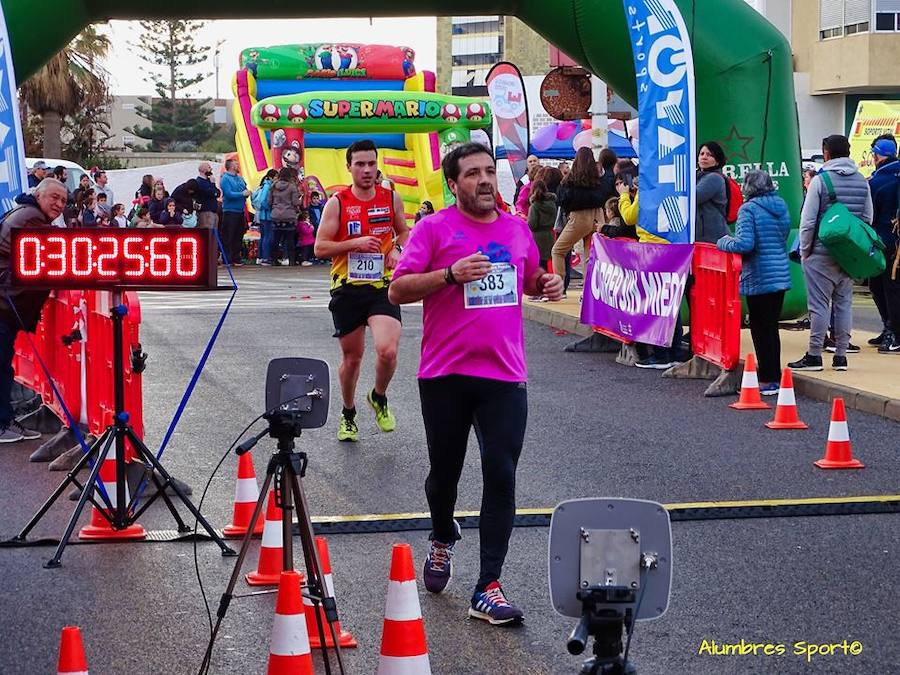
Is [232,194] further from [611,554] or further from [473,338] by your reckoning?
[611,554]

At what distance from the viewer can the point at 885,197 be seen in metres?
15.1

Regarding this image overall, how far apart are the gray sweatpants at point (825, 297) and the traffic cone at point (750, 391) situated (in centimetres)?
166

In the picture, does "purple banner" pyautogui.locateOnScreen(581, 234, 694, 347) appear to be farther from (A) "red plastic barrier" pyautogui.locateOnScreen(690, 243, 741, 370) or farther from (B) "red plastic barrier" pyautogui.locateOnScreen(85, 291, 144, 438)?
Answer: (B) "red plastic barrier" pyautogui.locateOnScreen(85, 291, 144, 438)

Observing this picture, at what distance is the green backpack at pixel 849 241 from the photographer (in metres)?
12.8

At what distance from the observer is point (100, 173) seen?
3128cm

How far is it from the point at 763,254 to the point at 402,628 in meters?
7.82

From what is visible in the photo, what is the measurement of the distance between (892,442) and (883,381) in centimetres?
226

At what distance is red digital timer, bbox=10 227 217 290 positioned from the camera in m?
7.18

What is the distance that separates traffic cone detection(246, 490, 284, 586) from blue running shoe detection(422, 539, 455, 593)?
63cm

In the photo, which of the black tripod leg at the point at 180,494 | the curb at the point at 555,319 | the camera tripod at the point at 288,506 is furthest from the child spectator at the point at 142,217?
the camera tripod at the point at 288,506

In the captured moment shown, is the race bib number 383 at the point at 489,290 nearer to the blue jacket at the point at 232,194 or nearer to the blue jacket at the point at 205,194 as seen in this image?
the blue jacket at the point at 205,194

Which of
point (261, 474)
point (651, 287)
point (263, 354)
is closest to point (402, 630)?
point (261, 474)

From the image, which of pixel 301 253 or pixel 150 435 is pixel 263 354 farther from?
pixel 301 253

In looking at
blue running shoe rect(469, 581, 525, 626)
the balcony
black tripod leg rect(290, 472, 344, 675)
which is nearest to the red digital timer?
blue running shoe rect(469, 581, 525, 626)
